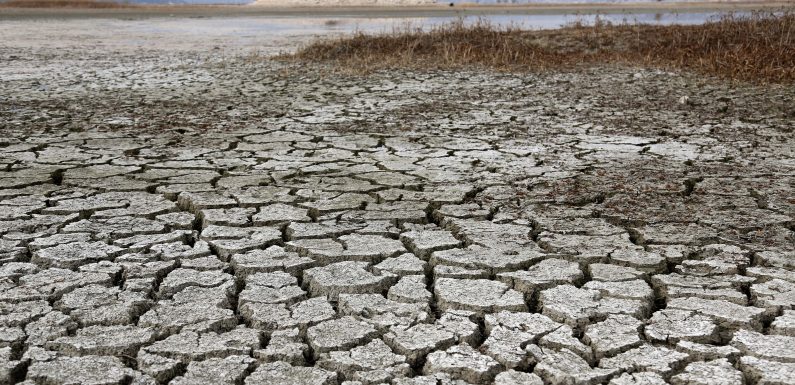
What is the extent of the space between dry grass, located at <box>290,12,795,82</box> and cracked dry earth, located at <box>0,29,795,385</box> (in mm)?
2705

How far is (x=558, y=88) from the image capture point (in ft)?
29.0

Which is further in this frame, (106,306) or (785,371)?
(106,306)

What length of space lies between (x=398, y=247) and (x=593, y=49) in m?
9.73

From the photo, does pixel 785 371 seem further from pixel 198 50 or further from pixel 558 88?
pixel 198 50

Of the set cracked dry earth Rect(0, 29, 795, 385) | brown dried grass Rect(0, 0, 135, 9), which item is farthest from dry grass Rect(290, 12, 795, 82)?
brown dried grass Rect(0, 0, 135, 9)

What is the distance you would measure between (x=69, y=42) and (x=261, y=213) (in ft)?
46.8

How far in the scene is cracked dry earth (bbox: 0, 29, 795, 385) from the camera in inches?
101

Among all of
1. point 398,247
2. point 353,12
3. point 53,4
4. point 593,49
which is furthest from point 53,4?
point 398,247

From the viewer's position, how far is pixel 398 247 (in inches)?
142

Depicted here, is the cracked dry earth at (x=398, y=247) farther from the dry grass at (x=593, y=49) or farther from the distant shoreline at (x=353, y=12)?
the distant shoreline at (x=353, y=12)

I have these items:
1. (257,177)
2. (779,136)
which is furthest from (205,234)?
(779,136)

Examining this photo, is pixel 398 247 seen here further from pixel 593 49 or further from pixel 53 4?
pixel 53 4

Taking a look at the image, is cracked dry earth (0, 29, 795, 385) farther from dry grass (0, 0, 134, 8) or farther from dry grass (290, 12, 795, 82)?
dry grass (0, 0, 134, 8)

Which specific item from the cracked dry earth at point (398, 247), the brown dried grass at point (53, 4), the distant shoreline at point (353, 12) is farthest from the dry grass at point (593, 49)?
the brown dried grass at point (53, 4)
